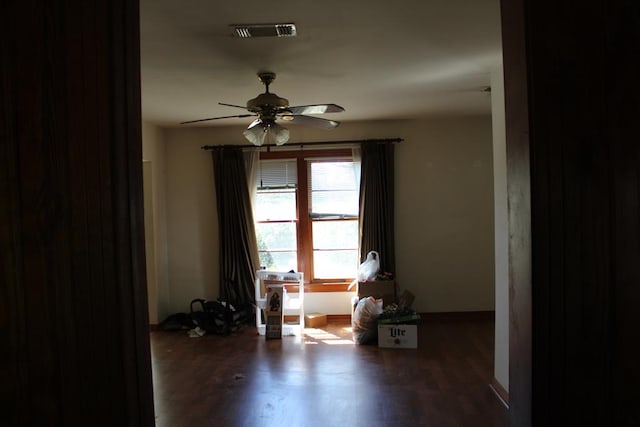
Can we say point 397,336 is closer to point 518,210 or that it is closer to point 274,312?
point 274,312

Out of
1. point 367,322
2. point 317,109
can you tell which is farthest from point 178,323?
point 317,109

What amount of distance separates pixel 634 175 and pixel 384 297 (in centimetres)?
435

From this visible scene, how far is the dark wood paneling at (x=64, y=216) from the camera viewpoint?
62 cm

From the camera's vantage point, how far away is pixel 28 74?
2.06ft

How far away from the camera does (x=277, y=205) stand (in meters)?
5.55

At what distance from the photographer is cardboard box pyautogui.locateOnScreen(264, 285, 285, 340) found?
4883 millimetres

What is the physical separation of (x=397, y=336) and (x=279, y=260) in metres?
1.88

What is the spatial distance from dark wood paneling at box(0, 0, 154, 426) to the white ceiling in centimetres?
155

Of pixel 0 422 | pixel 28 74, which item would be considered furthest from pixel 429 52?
pixel 0 422

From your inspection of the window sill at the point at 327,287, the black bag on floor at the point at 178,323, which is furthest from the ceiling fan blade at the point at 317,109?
the black bag on floor at the point at 178,323

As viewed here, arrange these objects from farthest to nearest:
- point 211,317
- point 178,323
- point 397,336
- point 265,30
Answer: point 178,323, point 211,317, point 397,336, point 265,30

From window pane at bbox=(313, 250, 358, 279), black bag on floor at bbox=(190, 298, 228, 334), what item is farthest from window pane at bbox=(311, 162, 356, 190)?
black bag on floor at bbox=(190, 298, 228, 334)

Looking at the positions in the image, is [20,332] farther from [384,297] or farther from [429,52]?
[384,297]

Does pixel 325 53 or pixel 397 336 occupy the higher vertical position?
pixel 325 53
